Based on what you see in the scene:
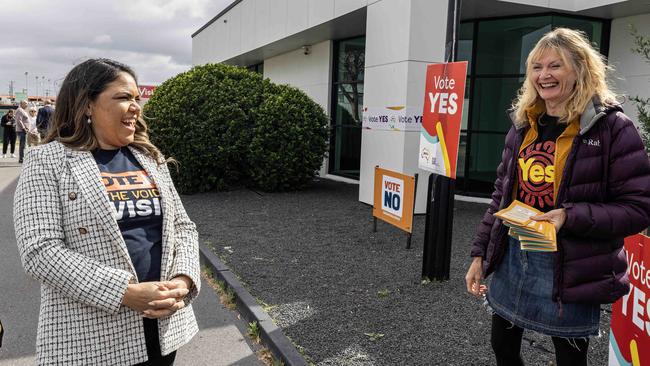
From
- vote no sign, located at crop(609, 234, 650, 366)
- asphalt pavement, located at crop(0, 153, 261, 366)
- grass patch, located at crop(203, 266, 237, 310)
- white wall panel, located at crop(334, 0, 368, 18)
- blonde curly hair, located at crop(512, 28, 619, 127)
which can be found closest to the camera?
blonde curly hair, located at crop(512, 28, 619, 127)

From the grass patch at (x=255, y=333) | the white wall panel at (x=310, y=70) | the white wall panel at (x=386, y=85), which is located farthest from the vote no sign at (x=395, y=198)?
the white wall panel at (x=310, y=70)

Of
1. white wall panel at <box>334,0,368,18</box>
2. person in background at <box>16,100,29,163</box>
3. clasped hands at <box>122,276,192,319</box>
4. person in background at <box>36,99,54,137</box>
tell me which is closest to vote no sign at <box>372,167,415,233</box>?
white wall panel at <box>334,0,368,18</box>

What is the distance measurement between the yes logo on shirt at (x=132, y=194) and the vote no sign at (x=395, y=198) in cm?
465

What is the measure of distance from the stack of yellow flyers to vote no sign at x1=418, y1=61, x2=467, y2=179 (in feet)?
9.04

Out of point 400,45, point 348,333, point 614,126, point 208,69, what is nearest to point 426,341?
point 348,333

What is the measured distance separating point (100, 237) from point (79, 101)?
1.79ft

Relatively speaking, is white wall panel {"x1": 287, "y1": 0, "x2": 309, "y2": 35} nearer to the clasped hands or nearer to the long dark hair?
the long dark hair

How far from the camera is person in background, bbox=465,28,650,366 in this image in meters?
2.10

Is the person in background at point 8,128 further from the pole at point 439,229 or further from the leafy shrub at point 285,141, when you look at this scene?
the pole at point 439,229

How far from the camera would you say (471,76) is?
1070 cm

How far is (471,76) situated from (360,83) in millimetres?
3082

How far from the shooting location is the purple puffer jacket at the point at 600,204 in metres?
2.08

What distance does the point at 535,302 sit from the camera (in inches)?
91.9

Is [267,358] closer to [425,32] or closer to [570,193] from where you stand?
[570,193]
